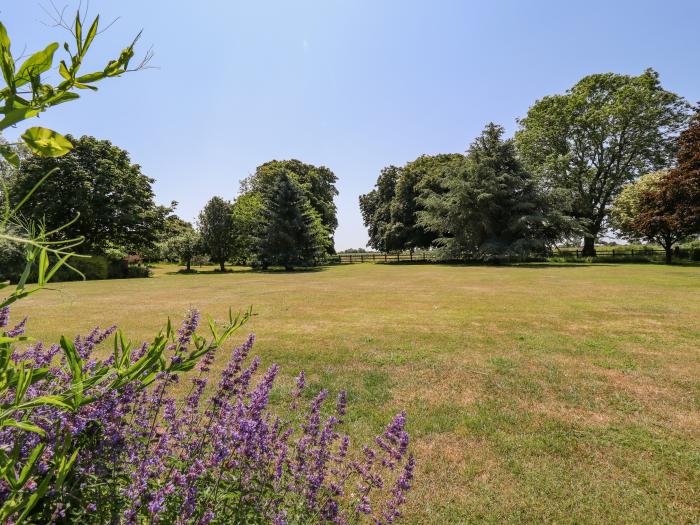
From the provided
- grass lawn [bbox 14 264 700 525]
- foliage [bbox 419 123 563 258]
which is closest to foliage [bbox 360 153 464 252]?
foliage [bbox 419 123 563 258]

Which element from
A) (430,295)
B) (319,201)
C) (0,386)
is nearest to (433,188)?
(319,201)

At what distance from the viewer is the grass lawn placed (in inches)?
138

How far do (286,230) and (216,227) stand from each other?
9085 mm

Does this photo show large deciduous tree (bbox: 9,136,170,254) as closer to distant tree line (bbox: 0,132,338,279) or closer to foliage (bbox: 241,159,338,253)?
distant tree line (bbox: 0,132,338,279)

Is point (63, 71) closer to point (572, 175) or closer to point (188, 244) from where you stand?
point (188, 244)

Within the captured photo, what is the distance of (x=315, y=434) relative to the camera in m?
2.86

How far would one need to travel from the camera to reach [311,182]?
188ft

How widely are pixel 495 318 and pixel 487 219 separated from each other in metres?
28.9

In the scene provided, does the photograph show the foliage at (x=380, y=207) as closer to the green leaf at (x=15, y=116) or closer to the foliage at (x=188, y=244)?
the foliage at (x=188, y=244)

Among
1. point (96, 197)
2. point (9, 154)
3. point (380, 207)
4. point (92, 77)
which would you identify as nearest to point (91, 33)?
point (92, 77)

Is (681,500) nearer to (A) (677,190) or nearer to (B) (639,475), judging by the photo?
(B) (639,475)

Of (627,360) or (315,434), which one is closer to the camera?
(315,434)

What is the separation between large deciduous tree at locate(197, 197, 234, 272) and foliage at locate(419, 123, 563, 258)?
23.0 m

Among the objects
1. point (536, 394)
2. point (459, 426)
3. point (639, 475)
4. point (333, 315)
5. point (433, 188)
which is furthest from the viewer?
point (433, 188)
